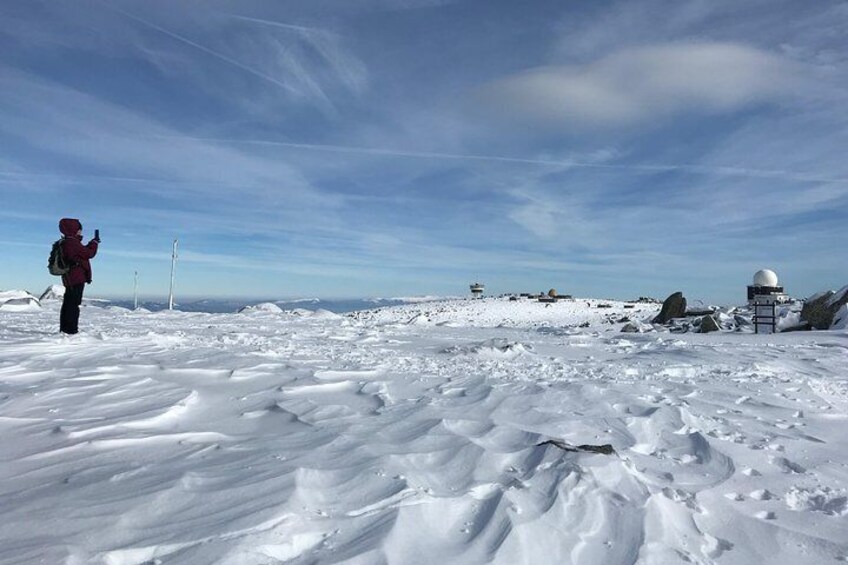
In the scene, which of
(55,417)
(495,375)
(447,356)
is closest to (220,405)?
(55,417)

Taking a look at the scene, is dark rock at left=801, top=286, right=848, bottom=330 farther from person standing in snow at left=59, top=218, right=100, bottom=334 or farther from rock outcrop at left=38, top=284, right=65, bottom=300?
rock outcrop at left=38, top=284, right=65, bottom=300

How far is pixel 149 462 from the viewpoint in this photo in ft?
11.6

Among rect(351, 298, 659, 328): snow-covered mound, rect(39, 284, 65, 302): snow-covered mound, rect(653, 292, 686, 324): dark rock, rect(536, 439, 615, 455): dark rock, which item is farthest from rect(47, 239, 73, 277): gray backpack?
rect(39, 284, 65, 302): snow-covered mound

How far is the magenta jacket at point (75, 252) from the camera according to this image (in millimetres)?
8713

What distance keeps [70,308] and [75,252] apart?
37.6 inches

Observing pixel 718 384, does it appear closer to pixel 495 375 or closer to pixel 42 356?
pixel 495 375

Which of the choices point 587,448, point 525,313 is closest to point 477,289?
point 525,313

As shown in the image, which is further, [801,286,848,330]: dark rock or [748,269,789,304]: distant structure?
[748,269,789,304]: distant structure

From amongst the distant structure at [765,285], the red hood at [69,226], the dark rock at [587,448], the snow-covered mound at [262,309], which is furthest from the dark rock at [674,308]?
the red hood at [69,226]

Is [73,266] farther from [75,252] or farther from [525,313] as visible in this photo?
[525,313]

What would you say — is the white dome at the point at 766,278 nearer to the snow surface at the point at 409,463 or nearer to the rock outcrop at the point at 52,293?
the snow surface at the point at 409,463

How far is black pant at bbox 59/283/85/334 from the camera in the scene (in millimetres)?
Answer: 8914

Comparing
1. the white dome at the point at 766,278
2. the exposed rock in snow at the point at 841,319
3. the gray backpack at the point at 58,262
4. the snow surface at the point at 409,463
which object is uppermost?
the white dome at the point at 766,278

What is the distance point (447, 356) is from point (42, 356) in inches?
211
